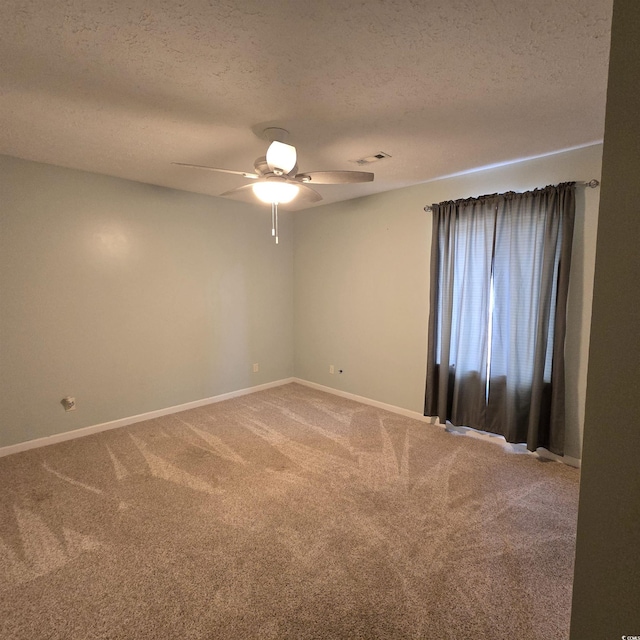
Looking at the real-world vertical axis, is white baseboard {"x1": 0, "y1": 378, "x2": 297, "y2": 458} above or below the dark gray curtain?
below

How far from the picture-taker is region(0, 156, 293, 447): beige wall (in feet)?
10.1

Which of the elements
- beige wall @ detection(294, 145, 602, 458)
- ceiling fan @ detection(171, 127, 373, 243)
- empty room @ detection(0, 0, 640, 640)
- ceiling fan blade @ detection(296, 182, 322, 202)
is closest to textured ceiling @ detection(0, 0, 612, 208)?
empty room @ detection(0, 0, 640, 640)

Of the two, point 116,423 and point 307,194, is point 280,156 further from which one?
point 116,423

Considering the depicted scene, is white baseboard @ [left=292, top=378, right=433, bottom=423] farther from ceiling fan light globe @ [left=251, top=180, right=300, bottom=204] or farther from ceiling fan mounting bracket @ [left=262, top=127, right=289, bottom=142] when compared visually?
ceiling fan mounting bracket @ [left=262, top=127, right=289, bottom=142]

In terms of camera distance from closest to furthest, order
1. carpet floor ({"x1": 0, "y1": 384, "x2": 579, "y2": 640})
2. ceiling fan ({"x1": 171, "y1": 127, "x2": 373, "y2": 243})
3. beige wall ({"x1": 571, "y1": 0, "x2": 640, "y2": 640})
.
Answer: beige wall ({"x1": 571, "y1": 0, "x2": 640, "y2": 640}), carpet floor ({"x1": 0, "y1": 384, "x2": 579, "y2": 640}), ceiling fan ({"x1": 171, "y1": 127, "x2": 373, "y2": 243})

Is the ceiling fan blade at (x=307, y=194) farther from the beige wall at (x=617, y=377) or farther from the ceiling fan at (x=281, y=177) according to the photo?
the beige wall at (x=617, y=377)

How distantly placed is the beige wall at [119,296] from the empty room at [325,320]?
0.02 meters

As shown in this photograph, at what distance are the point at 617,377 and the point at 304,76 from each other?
1819mm

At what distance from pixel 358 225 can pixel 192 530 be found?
3465mm

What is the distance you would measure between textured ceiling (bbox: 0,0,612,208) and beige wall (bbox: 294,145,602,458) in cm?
48

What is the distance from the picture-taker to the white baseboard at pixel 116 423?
3146 millimetres

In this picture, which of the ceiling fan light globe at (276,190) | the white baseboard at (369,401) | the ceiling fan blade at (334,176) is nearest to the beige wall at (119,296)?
the white baseboard at (369,401)

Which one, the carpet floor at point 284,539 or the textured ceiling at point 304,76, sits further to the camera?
the carpet floor at point 284,539

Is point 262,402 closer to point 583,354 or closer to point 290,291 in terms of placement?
point 290,291
